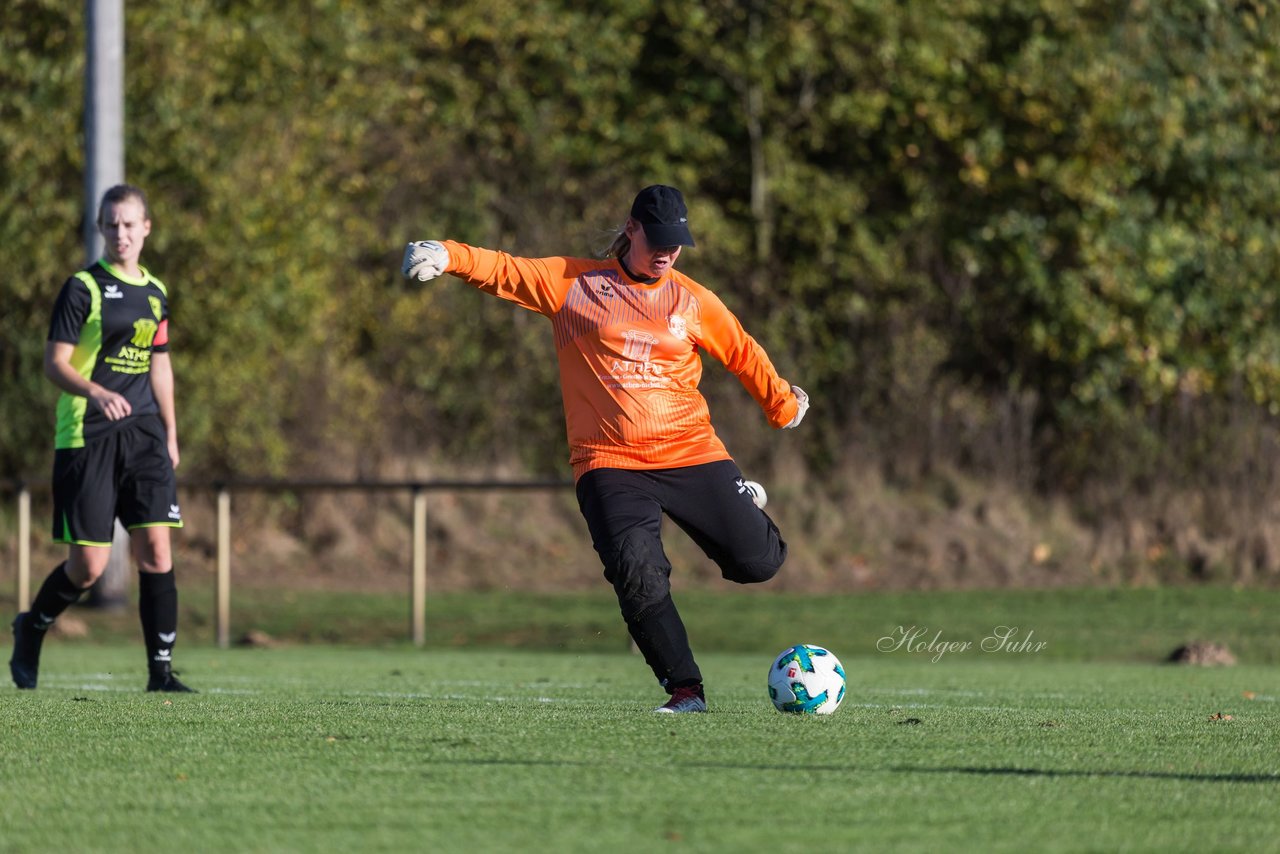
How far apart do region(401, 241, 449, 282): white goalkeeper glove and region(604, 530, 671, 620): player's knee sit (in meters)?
1.18

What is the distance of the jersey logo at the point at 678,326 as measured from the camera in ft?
23.0

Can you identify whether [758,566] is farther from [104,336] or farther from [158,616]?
[104,336]

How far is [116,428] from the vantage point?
8.03 metres

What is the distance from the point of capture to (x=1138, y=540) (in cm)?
1945

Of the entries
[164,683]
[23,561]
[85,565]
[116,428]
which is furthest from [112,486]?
[23,561]

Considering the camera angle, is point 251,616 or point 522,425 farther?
point 522,425

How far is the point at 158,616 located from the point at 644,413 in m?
2.65

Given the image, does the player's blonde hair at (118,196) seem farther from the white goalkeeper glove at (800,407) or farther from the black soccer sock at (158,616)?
the white goalkeeper glove at (800,407)

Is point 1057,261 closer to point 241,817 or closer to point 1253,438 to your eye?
point 1253,438

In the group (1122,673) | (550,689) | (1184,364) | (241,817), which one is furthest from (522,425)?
(241,817)

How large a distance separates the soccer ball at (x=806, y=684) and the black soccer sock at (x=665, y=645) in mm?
304

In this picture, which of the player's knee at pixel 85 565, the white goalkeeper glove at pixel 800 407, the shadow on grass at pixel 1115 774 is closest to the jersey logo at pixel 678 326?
the white goalkeeper glove at pixel 800 407

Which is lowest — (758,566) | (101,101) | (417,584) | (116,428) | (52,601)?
(417,584)

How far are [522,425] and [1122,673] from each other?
11.7 m
